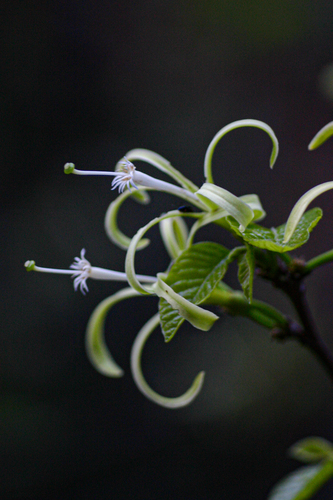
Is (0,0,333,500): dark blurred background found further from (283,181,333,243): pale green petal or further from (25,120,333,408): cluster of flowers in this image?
(283,181,333,243): pale green petal

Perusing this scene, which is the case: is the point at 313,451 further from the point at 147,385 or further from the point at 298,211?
the point at 298,211

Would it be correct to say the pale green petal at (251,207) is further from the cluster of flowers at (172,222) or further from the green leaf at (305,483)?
the green leaf at (305,483)

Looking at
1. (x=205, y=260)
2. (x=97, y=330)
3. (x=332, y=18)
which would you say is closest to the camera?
(x=205, y=260)

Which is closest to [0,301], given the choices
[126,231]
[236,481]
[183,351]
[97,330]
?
[126,231]

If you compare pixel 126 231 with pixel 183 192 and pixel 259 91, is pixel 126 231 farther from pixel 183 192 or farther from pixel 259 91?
pixel 183 192

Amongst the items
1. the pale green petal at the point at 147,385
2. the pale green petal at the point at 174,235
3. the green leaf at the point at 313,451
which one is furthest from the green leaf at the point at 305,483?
the pale green petal at the point at 174,235

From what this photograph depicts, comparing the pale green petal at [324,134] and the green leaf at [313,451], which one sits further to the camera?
the green leaf at [313,451]
